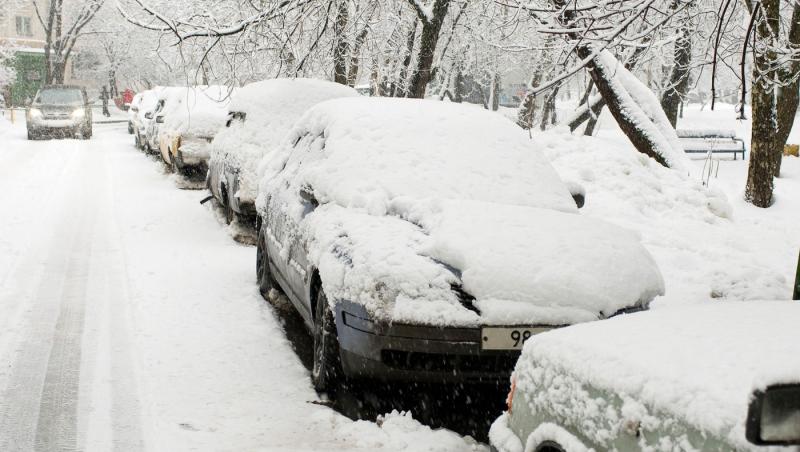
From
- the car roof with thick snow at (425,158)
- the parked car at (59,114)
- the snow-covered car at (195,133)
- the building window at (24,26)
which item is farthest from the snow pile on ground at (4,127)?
the building window at (24,26)

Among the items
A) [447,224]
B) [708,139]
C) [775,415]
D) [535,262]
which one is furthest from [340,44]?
[775,415]

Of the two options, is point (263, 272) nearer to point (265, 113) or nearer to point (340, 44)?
point (265, 113)

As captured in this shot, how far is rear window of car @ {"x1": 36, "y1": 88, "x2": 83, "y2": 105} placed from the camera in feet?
91.1

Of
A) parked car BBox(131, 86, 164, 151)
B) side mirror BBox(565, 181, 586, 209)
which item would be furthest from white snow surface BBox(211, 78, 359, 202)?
parked car BBox(131, 86, 164, 151)

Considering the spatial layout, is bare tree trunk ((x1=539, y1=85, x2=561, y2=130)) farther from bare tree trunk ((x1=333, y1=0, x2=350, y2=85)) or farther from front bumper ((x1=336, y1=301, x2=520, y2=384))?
front bumper ((x1=336, y1=301, x2=520, y2=384))

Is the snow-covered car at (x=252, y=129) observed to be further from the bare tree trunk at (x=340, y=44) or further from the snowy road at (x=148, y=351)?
the bare tree trunk at (x=340, y=44)

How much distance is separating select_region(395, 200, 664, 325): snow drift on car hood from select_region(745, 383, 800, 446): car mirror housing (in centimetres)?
268

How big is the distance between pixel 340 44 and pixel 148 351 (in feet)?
37.9

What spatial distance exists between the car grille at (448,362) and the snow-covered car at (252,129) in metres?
5.73

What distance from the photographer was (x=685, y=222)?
11.1 m

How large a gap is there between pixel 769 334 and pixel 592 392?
1.81 feet

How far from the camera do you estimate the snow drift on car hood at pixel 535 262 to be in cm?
458

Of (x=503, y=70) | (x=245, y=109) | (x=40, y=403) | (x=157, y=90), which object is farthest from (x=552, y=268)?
(x=503, y=70)

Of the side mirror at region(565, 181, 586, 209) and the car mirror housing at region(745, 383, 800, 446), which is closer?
the car mirror housing at region(745, 383, 800, 446)
